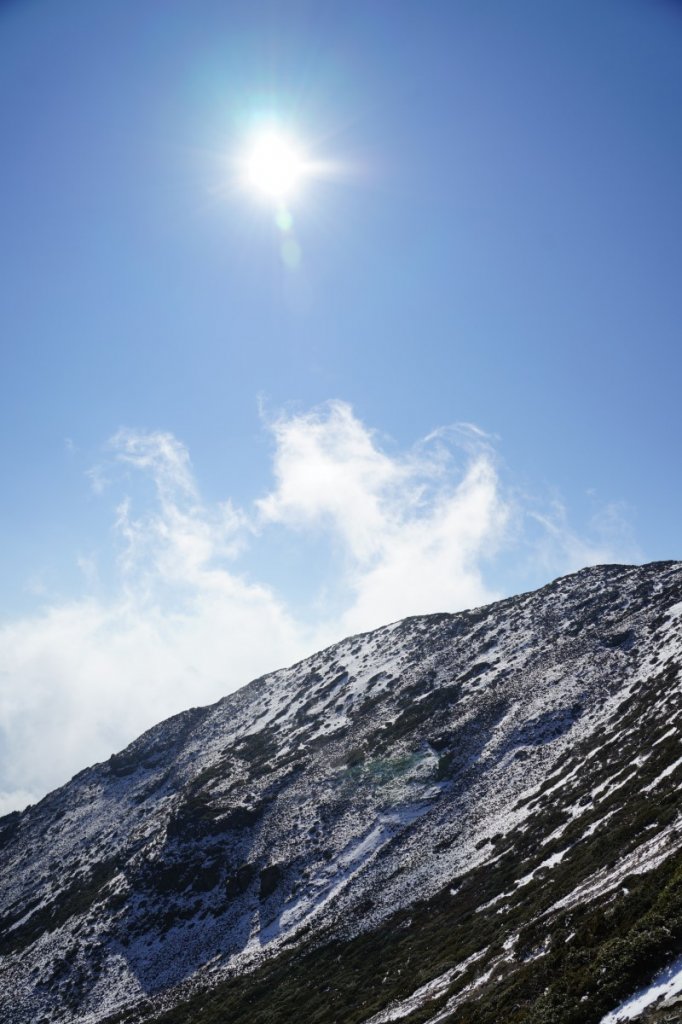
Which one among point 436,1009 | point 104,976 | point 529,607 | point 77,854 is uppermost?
point 77,854

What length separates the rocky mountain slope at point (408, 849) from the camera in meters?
21.8

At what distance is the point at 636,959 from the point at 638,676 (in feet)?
164

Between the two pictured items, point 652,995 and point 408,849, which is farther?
point 408,849

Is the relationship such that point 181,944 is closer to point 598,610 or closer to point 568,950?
point 568,950

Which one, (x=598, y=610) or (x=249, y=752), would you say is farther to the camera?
(x=249, y=752)

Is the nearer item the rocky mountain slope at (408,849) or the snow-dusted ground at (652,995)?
the snow-dusted ground at (652,995)

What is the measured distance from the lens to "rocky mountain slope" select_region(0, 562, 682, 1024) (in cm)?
2184

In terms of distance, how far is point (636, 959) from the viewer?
1437 centimetres

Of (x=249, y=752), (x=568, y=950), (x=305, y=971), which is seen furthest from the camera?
(x=249, y=752)

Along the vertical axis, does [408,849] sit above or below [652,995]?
above

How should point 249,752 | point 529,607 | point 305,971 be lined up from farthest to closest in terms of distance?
point 529,607
point 249,752
point 305,971

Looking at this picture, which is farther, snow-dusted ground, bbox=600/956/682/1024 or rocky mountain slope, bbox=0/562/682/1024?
rocky mountain slope, bbox=0/562/682/1024

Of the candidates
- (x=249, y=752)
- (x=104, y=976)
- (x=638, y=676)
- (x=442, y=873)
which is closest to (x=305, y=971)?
(x=442, y=873)

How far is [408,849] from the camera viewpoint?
158 feet
